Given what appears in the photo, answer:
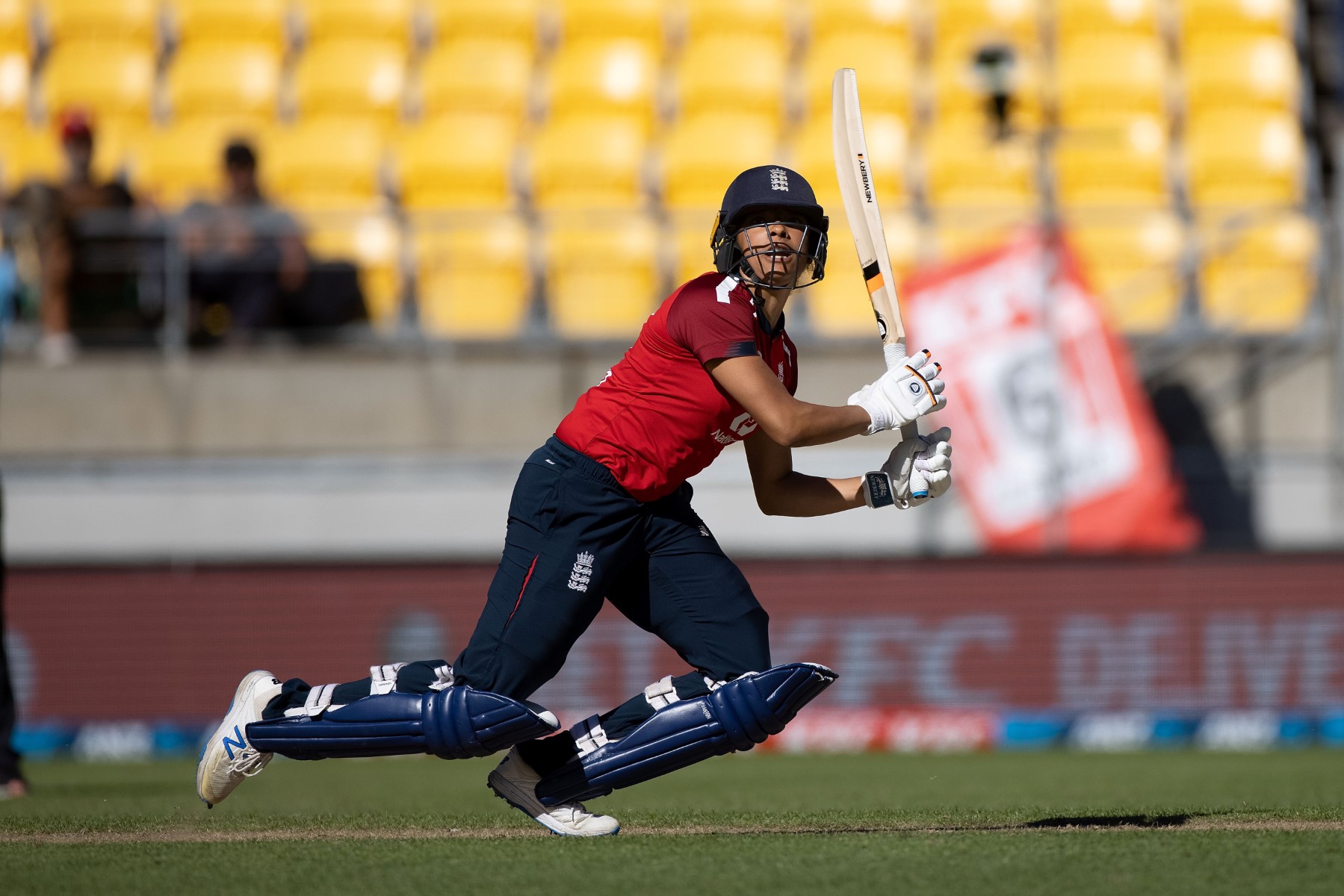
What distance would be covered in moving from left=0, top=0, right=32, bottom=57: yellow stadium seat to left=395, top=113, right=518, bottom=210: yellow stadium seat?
3.97m

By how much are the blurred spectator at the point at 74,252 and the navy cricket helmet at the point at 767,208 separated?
27.2ft

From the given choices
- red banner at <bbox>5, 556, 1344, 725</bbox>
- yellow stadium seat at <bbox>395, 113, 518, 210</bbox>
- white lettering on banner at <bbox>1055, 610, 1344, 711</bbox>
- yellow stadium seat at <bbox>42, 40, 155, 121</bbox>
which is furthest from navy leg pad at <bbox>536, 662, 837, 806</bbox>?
yellow stadium seat at <bbox>42, 40, 155, 121</bbox>

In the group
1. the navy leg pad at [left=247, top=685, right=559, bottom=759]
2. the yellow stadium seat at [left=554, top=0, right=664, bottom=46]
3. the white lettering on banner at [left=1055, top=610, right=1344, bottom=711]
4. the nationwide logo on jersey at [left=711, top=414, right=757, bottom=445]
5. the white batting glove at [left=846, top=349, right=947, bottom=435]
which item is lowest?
the white lettering on banner at [left=1055, top=610, right=1344, bottom=711]

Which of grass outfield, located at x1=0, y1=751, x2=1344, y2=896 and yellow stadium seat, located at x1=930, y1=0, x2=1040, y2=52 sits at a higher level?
yellow stadium seat, located at x1=930, y1=0, x2=1040, y2=52

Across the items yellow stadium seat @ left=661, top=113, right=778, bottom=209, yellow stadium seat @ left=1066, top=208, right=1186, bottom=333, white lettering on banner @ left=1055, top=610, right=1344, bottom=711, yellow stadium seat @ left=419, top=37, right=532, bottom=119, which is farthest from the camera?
yellow stadium seat @ left=419, top=37, right=532, bottom=119

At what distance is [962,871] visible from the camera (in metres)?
4.52

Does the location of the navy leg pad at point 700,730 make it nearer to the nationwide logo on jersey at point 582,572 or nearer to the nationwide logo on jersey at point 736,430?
the nationwide logo on jersey at point 582,572

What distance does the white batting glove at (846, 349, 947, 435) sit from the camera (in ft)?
17.0

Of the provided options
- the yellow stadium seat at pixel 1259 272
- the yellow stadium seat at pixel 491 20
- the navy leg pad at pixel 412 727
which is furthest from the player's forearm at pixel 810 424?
the yellow stadium seat at pixel 491 20

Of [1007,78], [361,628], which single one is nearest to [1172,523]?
[1007,78]

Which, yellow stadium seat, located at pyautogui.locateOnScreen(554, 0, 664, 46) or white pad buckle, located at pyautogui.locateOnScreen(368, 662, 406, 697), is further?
yellow stadium seat, located at pyautogui.locateOnScreen(554, 0, 664, 46)

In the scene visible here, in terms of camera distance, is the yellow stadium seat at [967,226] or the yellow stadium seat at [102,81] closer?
the yellow stadium seat at [967,226]

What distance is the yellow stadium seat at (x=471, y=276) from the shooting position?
12758 mm

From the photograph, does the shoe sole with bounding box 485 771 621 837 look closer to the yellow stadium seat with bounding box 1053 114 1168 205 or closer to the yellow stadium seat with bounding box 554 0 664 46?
the yellow stadium seat with bounding box 1053 114 1168 205
